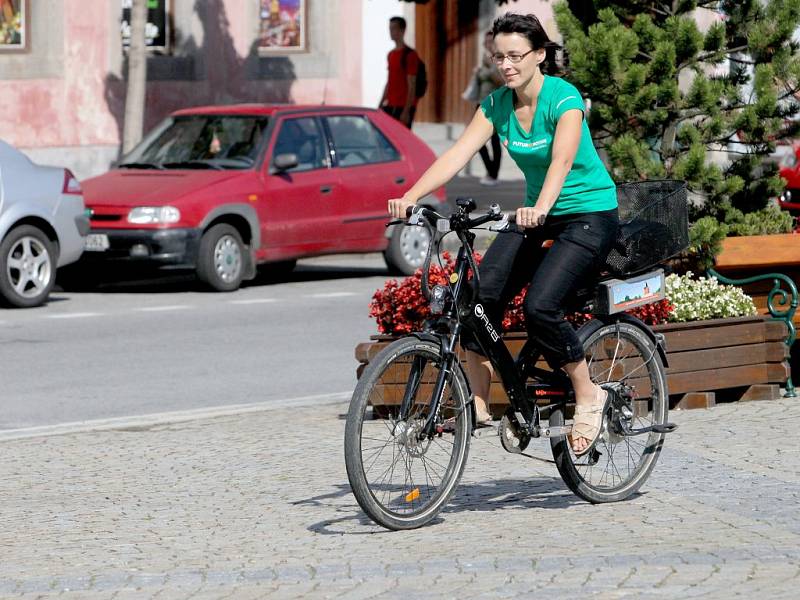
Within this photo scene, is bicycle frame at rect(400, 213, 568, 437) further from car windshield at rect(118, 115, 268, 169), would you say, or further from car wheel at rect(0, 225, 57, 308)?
car windshield at rect(118, 115, 268, 169)

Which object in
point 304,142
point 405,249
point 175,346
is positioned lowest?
point 175,346

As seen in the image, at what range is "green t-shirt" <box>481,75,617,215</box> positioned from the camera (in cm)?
680

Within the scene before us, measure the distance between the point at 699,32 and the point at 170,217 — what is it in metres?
7.17

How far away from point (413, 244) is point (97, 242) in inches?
131

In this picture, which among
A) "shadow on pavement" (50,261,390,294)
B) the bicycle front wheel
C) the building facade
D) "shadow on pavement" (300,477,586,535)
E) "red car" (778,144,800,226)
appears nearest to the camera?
the bicycle front wheel

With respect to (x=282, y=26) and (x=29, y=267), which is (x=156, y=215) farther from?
(x=282, y=26)

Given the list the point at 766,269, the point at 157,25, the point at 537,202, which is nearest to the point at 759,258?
the point at 766,269

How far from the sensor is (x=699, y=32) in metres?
10.3

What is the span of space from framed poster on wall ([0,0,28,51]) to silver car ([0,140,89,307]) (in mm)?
9180

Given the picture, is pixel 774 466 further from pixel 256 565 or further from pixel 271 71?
pixel 271 71

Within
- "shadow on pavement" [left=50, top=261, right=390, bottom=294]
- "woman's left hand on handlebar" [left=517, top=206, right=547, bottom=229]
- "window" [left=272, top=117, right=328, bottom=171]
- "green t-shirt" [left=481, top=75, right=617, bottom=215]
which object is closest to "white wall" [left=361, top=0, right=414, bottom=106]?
"shadow on pavement" [left=50, top=261, right=390, bottom=294]

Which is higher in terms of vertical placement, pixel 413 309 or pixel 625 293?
pixel 625 293

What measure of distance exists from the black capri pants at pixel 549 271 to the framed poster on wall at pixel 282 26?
69.4 feet

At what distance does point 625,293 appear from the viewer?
7238 millimetres
